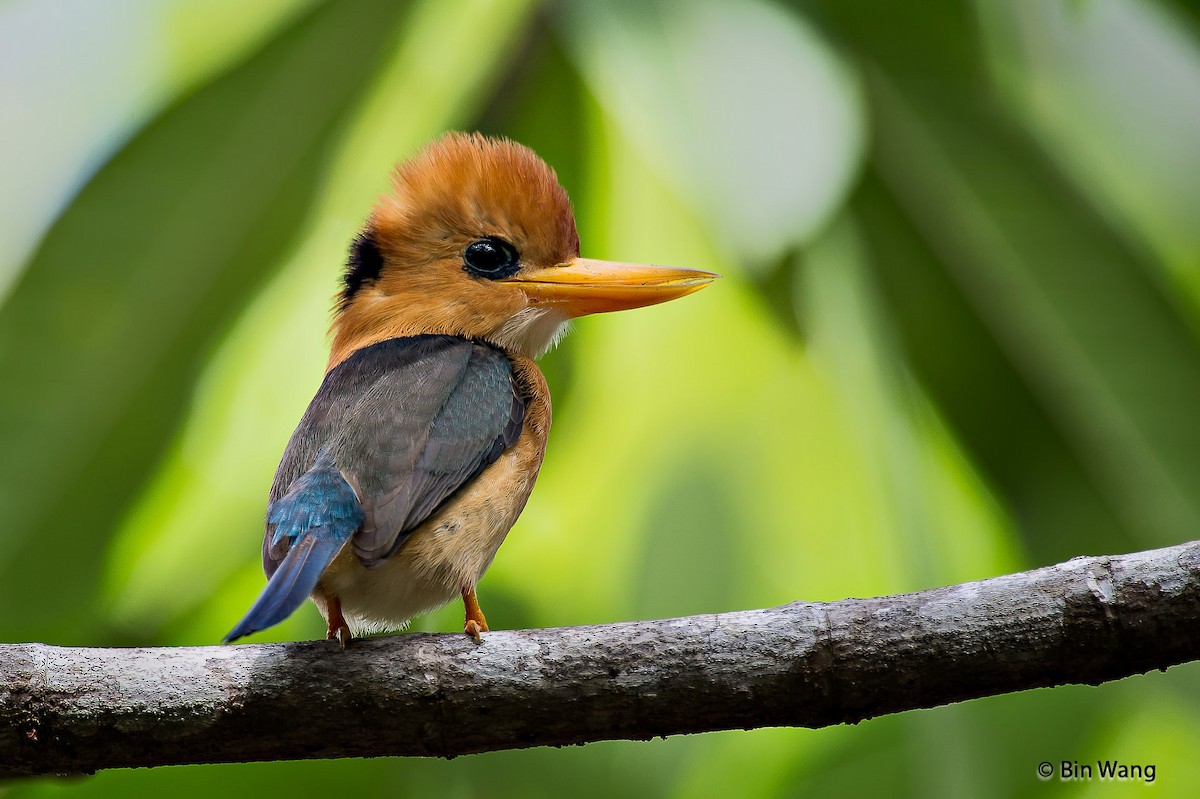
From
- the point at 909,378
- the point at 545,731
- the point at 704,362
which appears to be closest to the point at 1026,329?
the point at 909,378

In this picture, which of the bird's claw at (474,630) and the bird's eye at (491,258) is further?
the bird's eye at (491,258)

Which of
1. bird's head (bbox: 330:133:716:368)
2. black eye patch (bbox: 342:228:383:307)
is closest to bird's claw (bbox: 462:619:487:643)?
bird's head (bbox: 330:133:716:368)

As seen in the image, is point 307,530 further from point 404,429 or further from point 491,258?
point 491,258

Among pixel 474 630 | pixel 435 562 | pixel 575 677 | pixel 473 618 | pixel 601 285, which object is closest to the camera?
pixel 575 677

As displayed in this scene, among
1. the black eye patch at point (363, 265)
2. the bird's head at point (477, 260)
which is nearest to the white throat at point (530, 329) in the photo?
the bird's head at point (477, 260)

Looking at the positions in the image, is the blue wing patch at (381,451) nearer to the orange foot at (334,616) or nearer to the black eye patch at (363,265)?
the orange foot at (334,616)

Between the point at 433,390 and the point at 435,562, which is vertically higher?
the point at 433,390

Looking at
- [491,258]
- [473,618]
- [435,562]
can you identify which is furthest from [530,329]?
[473,618]

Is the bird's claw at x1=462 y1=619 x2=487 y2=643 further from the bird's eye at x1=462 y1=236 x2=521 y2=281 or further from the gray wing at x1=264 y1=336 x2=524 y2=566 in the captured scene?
the bird's eye at x1=462 y1=236 x2=521 y2=281
